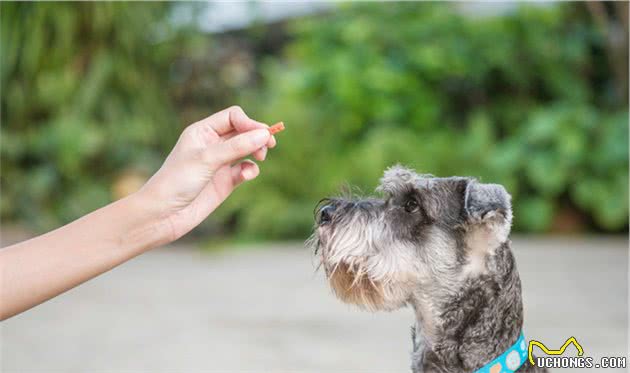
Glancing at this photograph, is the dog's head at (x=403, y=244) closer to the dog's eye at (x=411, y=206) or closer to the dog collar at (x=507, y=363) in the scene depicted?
the dog's eye at (x=411, y=206)

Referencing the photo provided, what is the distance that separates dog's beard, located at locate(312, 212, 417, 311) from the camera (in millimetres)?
2781

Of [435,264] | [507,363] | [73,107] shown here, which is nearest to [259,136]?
[435,264]

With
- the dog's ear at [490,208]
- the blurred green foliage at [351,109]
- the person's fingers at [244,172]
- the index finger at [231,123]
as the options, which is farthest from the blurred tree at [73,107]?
the dog's ear at [490,208]

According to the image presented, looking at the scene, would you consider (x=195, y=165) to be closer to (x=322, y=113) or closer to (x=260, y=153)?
(x=260, y=153)

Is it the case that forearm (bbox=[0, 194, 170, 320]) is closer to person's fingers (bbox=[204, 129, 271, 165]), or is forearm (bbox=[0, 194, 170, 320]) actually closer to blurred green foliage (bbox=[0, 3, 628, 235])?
person's fingers (bbox=[204, 129, 271, 165])

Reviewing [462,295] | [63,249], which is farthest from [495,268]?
[63,249]

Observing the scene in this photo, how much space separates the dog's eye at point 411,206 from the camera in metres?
2.85

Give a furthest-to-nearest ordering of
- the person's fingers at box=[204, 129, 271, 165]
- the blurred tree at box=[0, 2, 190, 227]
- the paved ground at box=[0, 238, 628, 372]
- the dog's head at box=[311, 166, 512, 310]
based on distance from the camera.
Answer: the blurred tree at box=[0, 2, 190, 227] < the paved ground at box=[0, 238, 628, 372] < the dog's head at box=[311, 166, 512, 310] < the person's fingers at box=[204, 129, 271, 165]

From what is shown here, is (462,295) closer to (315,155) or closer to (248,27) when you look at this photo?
(315,155)

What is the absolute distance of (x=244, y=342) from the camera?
570 cm

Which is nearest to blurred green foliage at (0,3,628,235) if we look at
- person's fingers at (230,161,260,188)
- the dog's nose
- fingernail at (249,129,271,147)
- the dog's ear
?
the dog's nose

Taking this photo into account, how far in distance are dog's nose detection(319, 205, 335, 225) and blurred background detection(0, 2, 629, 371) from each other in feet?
15.0

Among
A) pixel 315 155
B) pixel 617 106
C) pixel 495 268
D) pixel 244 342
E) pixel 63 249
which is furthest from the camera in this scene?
pixel 315 155

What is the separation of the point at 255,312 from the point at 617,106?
583cm
